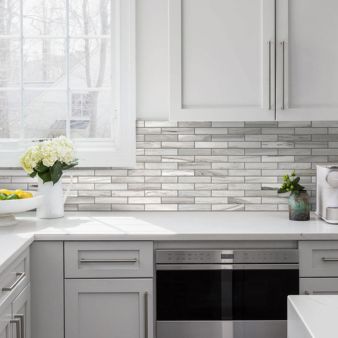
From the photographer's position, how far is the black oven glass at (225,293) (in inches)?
95.9

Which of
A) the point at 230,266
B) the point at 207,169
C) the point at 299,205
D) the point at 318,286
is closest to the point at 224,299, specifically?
the point at 230,266

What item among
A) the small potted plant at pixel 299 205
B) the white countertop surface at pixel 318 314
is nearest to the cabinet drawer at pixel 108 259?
the small potted plant at pixel 299 205

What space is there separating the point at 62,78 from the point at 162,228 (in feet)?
3.95

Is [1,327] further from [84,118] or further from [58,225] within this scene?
[84,118]

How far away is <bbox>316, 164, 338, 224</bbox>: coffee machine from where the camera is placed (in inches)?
103

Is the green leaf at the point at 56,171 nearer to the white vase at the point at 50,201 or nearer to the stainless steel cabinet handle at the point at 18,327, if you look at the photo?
the white vase at the point at 50,201

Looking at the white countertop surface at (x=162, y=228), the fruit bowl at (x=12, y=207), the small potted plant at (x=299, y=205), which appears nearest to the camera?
the white countertop surface at (x=162, y=228)

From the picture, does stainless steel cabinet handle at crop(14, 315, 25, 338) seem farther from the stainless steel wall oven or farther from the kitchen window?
the kitchen window

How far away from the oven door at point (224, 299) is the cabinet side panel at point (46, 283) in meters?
0.47

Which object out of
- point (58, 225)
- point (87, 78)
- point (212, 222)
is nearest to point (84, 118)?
point (87, 78)

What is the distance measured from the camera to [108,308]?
8.00ft

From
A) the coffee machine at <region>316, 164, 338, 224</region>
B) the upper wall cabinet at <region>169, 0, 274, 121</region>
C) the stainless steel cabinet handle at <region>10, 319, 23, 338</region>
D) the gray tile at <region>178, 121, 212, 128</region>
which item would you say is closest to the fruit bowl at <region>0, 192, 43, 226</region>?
the stainless steel cabinet handle at <region>10, 319, 23, 338</region>

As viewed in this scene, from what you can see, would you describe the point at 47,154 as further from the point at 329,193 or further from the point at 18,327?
the point at 329,193

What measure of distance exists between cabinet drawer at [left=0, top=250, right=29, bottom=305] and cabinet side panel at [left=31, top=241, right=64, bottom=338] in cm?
8
